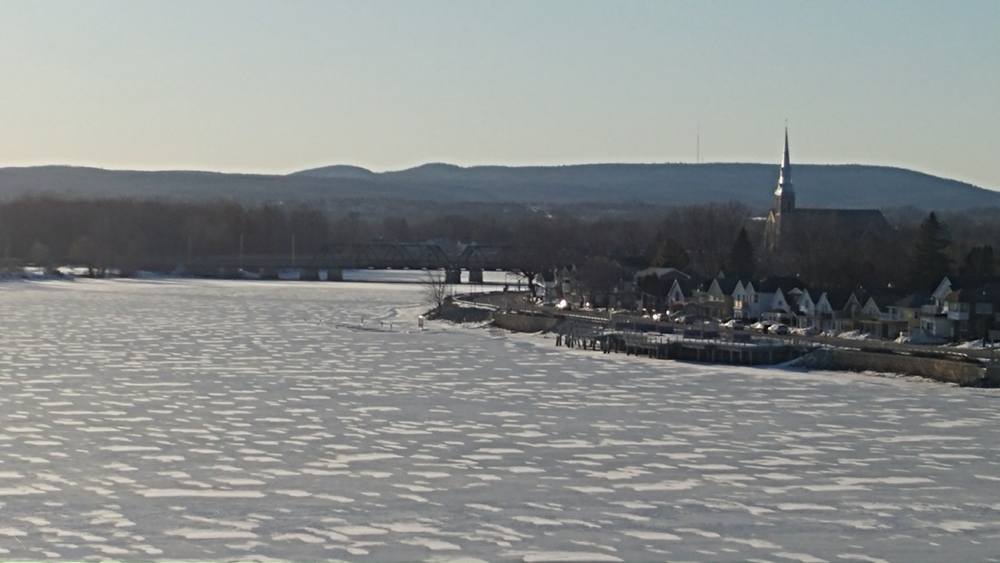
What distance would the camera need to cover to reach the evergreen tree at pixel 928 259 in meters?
40.6

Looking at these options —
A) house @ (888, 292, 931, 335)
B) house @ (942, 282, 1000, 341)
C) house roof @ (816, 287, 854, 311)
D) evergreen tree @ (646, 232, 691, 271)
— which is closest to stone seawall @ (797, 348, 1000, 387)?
house @ (942, 282, 1000, 341)

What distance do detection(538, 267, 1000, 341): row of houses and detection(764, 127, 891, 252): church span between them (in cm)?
2502

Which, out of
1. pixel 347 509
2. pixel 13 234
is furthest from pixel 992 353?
pixel 13 234

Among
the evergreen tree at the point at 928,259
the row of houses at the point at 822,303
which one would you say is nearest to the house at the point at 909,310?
the row of houses at the point at 822,303

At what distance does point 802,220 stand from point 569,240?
13.8 meters

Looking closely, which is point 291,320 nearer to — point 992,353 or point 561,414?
point 992,353

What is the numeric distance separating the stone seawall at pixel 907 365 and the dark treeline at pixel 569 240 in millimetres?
13481

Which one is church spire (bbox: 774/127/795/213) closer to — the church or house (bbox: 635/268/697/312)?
the church

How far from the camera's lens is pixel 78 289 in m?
63.5

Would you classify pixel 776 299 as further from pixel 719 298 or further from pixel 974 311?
pixel 974 311

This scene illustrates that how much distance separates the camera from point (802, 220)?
8062 cm

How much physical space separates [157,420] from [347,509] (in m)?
6.08

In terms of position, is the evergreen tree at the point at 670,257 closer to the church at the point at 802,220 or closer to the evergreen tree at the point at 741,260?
the evergreen tree at the point at 741,260

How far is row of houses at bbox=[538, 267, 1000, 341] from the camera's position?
3531 cm
